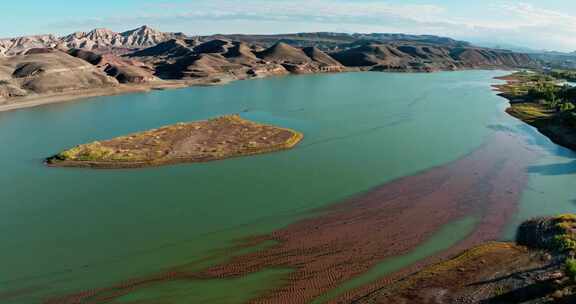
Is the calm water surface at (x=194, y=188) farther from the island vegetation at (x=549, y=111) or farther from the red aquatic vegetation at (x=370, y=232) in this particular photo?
the island vegetation at (x=549, y=111)

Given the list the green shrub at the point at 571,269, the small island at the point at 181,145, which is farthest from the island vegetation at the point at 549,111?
the green shrub at the point at 571,269

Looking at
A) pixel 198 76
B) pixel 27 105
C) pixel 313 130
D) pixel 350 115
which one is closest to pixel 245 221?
pixel 313 130

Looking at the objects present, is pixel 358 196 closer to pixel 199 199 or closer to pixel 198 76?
pixel 199 199

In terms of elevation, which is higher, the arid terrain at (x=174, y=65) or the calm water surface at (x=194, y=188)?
the arid terrain at (x=174, y=65)

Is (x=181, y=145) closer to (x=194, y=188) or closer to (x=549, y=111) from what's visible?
(x=194, y=188)

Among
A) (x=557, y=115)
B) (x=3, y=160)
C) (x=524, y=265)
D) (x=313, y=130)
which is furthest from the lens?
(x=557, y=115)
